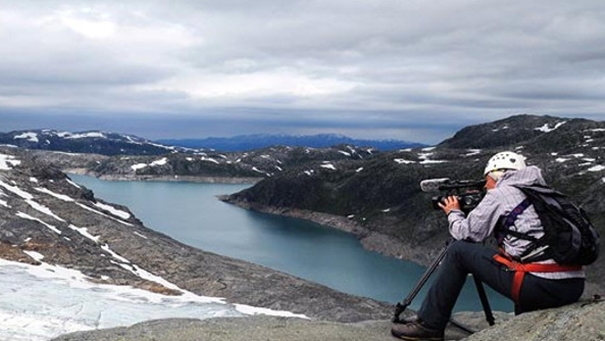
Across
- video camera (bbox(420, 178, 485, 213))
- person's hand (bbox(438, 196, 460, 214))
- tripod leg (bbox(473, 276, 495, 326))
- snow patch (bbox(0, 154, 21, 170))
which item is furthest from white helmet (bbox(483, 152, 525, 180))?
snow patch (bbox(0, 154, 21, 170))

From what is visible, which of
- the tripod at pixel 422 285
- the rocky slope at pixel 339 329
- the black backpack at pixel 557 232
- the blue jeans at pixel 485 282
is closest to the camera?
the rocky slope at pixel 339 329

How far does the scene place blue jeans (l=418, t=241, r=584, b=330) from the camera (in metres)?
9.95

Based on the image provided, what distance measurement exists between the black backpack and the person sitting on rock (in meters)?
0.09

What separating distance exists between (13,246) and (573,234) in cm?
4137

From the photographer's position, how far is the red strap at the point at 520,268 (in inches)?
382

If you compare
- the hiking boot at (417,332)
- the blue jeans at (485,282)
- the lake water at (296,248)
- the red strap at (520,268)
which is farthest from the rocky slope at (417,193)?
the red strap at (520,268)

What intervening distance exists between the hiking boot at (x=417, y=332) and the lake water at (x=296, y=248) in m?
61.7

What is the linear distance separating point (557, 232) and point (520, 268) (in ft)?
2.85

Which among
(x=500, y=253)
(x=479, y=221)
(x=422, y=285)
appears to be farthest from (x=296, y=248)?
(x=479, y=221)

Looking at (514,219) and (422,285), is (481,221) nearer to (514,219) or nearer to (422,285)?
(514,219)

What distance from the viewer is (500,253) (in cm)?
1034

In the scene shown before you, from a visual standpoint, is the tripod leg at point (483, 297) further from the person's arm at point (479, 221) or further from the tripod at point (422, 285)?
the person's arm at point (479, 221)

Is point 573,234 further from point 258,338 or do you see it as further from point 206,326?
point 206,326

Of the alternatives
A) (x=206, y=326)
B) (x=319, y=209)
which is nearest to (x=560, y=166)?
(x=319, y=209)
